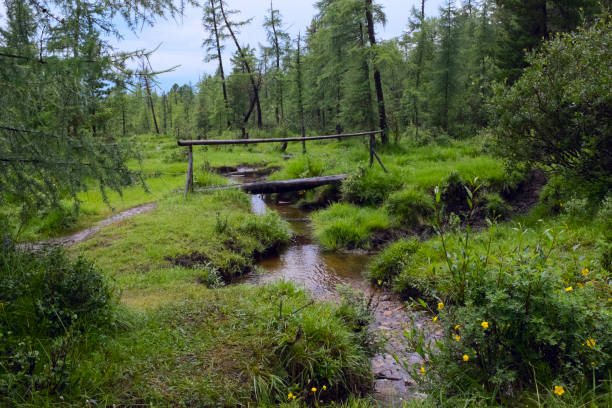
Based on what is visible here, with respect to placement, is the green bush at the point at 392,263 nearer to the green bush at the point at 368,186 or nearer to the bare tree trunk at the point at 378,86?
the green bush at the point at 368,186

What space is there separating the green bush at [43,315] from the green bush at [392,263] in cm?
398

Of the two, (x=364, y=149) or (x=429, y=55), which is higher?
(x=429, y=55)

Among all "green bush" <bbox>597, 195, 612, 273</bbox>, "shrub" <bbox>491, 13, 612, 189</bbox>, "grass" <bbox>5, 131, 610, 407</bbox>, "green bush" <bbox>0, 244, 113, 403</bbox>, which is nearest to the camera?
"green bush" <bbox>0, 244, 113, 403</bbox>

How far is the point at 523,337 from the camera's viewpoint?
106 inches

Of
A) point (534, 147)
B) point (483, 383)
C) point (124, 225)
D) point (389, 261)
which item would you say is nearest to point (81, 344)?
point (483, 383)

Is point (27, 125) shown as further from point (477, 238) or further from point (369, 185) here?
point (369, 185)

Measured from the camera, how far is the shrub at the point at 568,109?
5.54 meters

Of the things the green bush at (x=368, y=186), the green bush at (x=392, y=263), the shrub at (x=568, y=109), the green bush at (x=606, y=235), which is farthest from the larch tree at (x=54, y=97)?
the green bush at (x=368, y=186)

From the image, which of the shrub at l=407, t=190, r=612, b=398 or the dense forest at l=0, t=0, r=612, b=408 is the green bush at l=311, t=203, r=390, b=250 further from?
the shrub at l=407, t=190, r=612, b=398

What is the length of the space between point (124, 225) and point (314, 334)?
549 cm

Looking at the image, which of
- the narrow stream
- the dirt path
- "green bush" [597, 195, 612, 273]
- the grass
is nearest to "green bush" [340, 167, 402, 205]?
the grass

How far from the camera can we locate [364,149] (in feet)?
43.9

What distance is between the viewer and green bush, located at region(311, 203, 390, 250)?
7.73m

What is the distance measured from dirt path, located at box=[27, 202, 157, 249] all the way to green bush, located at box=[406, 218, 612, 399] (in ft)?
18.2
